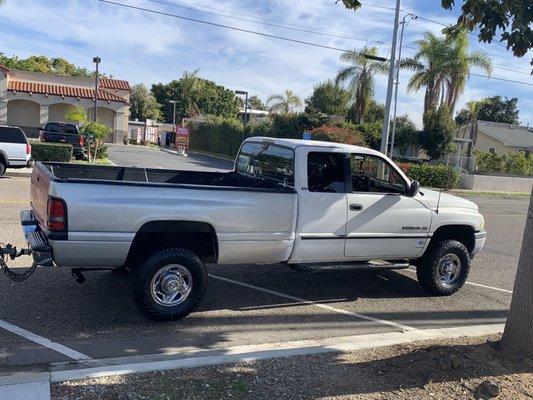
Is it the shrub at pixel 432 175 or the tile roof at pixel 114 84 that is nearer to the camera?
the shrub at pixel 432 175

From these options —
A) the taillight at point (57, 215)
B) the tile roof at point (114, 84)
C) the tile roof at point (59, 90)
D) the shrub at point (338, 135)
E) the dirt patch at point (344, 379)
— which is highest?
the tile roof at point (114, 84)

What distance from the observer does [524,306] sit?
170 inches

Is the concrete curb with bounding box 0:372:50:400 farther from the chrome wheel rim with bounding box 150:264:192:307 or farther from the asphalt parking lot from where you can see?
the chrome wheel rim with bounding box 150:264:192:307

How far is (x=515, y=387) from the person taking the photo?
3.93m

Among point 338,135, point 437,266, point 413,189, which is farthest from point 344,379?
point 338,135

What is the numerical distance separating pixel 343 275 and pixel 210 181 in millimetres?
2376

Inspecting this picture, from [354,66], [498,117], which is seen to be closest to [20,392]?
[354,66]

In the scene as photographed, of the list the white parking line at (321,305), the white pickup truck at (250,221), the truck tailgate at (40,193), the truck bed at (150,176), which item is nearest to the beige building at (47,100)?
the truck bed at (150,176)

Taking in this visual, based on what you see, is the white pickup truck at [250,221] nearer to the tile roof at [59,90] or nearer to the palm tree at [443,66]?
the palm tree at [443,66]

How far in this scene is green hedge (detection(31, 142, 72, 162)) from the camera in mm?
20891

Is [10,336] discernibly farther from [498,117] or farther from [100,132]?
[498,117]

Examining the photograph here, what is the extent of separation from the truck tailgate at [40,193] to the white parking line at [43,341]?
97 cm

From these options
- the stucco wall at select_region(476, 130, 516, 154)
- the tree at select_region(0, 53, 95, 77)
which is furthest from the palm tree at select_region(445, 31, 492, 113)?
the tree at select_region(0, 53, 95, 77)

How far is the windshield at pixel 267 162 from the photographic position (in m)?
6.28
